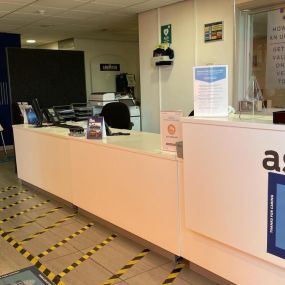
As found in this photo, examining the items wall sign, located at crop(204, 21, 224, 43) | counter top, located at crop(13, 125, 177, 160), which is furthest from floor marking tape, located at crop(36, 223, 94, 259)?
wall sign, located at crop(204, 21, 224, 43)

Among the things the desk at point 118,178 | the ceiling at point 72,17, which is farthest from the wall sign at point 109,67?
the desk at point 118,178

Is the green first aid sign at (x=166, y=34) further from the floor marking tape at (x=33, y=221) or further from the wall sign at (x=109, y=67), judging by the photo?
the wall sign at (x=109, y=67)

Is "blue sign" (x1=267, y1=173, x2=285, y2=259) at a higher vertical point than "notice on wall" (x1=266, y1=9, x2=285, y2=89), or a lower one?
lower

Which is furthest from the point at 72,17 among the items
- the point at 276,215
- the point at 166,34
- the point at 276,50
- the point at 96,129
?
the point at 276,215

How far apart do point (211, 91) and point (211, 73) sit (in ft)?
0.37

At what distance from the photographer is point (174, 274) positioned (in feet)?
8.68

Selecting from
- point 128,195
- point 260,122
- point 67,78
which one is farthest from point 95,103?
point 260,122

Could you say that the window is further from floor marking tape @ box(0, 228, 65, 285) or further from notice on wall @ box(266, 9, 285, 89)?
floor marking tape @ box(0, 228, 65, 285)

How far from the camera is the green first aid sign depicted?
19.1ft

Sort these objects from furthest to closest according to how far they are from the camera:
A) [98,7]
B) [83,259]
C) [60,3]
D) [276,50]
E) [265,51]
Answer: [98,7], [60,3], [265,51], [276,50], [83,259]

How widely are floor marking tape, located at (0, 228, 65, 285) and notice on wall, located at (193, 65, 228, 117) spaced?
1562mm

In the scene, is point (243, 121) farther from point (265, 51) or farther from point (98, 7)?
point (98, 7)

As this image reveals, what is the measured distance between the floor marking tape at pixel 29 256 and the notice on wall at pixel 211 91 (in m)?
1.56

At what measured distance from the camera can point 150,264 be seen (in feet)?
9.21
